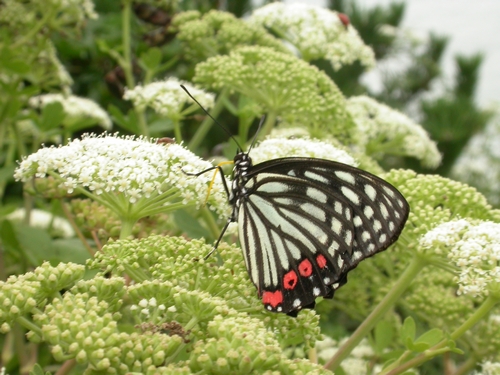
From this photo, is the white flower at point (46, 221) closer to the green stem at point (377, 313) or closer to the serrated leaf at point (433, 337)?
the green stem at point (377, 313)

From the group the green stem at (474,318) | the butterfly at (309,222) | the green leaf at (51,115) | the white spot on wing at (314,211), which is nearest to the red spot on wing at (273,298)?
the butterfly at (309,222)

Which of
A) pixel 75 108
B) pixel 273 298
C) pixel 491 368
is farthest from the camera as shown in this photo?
pixel 75 108

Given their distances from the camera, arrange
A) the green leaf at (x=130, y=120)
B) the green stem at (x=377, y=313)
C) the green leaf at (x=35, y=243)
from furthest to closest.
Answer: the green leaf at (x=130, y=120)
the green leaf at (x=35, y=243)
the green stem at (x=377, y=313)

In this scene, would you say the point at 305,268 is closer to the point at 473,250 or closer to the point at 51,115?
the point at 473,250

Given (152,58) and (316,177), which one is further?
(152,58)

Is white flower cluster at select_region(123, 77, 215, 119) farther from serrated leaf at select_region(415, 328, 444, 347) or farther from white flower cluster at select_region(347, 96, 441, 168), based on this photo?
serrated leaf at select_region(415, 328, 444, 347)

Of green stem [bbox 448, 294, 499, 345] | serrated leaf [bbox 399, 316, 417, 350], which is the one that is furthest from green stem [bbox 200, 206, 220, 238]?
green stem [bbox 448, 294, 499, 345]

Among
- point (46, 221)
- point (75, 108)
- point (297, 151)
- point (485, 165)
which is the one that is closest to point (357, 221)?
point (297, 151)

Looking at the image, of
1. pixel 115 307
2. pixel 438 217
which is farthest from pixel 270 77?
pixel 115 307
